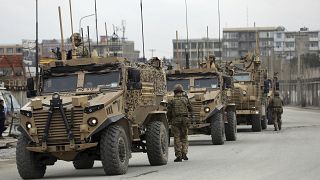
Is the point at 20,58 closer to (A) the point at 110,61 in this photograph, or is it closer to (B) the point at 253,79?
(B) the point at 253,79

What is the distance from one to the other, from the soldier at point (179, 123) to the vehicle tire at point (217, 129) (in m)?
5.31

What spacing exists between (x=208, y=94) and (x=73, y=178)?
1000 centimetres

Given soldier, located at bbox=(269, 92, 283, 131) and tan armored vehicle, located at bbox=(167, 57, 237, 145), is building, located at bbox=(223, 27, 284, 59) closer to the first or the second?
soldier, located at bbox=(269, 92, 283, 131)

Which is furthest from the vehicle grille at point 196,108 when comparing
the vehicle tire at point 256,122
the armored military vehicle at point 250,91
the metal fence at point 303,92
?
the metal fence at point 303,92

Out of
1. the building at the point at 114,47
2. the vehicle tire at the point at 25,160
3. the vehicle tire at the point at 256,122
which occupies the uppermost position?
the building at the point at 114,47

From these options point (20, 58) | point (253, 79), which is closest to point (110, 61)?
point (253, 79)

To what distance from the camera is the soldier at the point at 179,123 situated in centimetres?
1727

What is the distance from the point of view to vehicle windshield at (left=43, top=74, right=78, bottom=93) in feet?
50.0

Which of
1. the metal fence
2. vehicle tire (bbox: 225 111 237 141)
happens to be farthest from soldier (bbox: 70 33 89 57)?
the metal fence

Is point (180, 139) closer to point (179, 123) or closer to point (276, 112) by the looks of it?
point (179, 123)

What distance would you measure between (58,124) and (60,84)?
1.93 m

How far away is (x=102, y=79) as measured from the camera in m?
15.2

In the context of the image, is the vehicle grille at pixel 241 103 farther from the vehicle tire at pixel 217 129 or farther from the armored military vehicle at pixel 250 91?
the vehicle tire at pixel 217 129

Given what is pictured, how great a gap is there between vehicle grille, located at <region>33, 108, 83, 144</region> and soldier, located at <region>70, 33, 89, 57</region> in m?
3.55
